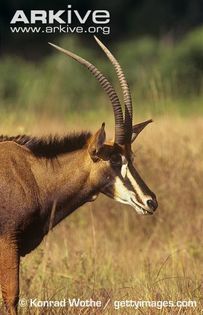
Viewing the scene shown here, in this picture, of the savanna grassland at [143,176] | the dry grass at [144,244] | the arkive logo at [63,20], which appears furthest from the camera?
the arkive logo at [63,20]

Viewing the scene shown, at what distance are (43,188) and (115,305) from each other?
131cm

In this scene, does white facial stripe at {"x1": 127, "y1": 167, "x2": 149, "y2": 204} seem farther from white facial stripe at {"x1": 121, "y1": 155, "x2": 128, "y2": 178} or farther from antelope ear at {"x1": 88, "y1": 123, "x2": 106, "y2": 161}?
antelope ear at {"x1": 88, "y1": 123, "x2": 106, "y2": 161}

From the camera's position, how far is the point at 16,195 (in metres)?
9.52

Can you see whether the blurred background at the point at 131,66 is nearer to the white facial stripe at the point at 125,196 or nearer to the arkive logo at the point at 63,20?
the arkive logo at the point at 63,20

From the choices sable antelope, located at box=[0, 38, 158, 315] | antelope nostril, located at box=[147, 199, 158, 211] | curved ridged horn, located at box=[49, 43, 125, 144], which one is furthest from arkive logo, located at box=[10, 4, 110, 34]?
antelope nostril, located at box=[147, 199, 158, 211]

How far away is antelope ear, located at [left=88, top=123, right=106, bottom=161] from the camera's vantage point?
31.6ft

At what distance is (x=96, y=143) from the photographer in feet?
31.7

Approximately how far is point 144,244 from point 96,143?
3251mm

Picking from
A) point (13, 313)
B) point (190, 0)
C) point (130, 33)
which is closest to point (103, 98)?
point (130, 33)

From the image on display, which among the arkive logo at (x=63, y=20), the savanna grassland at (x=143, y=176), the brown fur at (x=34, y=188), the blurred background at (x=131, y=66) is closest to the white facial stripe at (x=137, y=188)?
the brown fur at (x=34, y=188)

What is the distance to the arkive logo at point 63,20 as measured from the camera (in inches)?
457

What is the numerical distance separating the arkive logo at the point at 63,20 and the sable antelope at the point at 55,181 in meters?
1.80

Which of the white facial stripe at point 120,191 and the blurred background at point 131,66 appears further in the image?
the blurred background at point 131,66

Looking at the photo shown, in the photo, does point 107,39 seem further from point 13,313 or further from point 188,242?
point 13,313
